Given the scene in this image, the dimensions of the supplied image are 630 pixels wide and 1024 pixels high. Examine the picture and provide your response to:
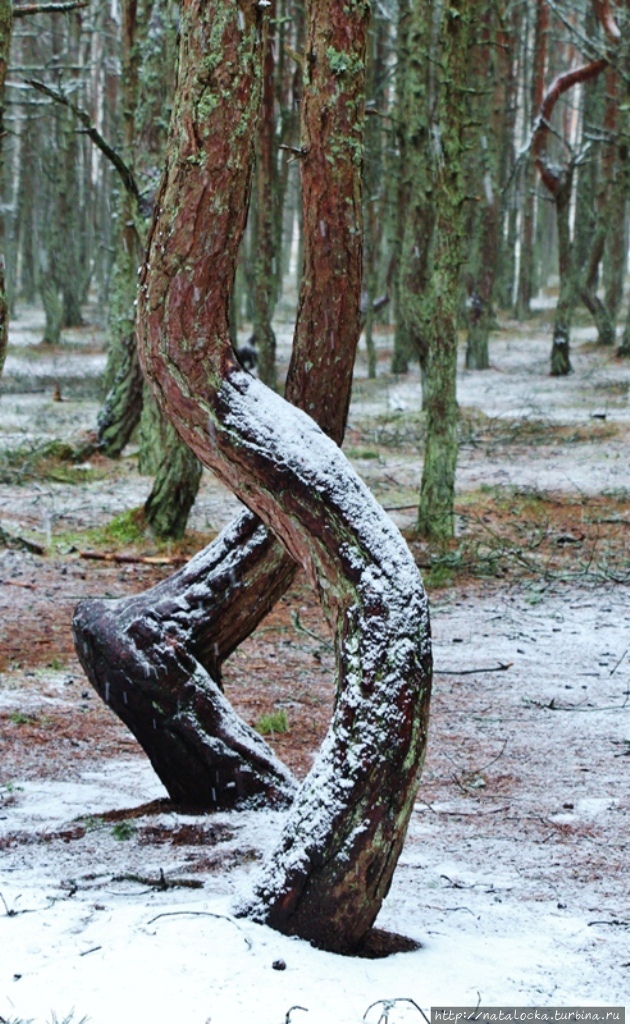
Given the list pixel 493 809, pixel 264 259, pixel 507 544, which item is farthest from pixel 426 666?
pixel 264 259

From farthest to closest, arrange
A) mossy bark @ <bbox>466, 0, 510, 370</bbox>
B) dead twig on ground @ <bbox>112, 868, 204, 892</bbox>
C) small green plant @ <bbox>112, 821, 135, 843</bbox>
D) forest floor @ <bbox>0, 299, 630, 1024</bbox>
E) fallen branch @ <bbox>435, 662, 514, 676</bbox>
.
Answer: mossy bark @ <bbox>466, 0, 510, 370</bbox> < fallen branch @ <bbox>435, 662, 514, 676</bbox> < small green plant @ <bbox>112, 821, 135, 843</bbox> < dead twig on ground @ <bbox>112, 868, 204, 892</bbox> < forest floor @ <bbox>0, 299, 630, 1024</bbox>

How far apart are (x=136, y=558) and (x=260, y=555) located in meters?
5.07

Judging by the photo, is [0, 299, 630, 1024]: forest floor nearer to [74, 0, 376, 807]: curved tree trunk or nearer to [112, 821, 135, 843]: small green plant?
[112, 821, 135, 843]: small green plant

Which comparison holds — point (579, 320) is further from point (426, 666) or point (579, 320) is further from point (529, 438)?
point (426, 666)

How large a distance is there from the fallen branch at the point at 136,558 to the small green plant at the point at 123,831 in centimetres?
493

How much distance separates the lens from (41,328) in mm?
33438

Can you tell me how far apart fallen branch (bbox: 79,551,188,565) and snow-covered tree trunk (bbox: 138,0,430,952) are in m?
5.46

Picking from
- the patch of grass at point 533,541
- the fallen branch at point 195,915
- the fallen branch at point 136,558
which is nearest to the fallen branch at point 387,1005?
the fallen branch at point 195,915

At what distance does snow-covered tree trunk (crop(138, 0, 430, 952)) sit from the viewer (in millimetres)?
3346

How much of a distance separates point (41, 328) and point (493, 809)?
30657 millimetres

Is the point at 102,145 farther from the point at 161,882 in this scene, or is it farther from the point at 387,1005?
the point at 387,1005

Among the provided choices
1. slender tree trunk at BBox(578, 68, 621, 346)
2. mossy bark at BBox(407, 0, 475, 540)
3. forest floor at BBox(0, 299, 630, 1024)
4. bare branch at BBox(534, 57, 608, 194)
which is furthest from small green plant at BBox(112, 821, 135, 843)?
slender tree trunk at BBox(578, 68, 621, 346)

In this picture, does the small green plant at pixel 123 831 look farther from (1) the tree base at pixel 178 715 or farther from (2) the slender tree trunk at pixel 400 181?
(2) the slender tree trunk at pixel 400 181

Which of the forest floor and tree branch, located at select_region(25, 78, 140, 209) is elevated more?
tree branch, located at select_region(25, 78, 140, 209)
